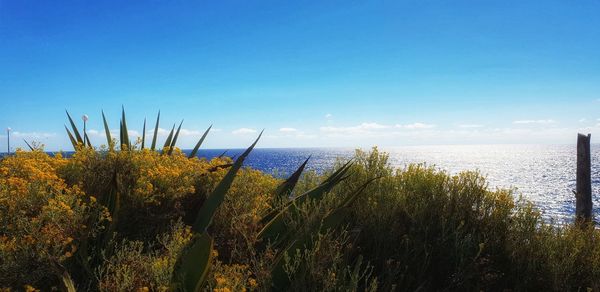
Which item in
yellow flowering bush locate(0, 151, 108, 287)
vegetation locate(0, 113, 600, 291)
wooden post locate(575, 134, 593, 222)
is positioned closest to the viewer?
yellow flowering bush locate(0, 151, 108, 287)

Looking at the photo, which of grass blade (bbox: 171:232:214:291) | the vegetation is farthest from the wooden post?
grass blade (bbox: 171:232:214:291)

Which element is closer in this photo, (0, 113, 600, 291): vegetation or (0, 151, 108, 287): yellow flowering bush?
(0, 151, 108, 287): yellow flowering bush

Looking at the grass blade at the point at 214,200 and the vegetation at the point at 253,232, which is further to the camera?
the grass blade at the point at 214,200

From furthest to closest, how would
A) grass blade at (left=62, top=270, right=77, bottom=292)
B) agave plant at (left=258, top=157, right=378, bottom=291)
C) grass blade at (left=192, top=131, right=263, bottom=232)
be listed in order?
grass blade at (left=192, top=131, right=263, bottom=232), agave plant at (left=258, top=157, right=378, bottom=291), grass blade at (left=62, top=270, right=77, bottom=292)

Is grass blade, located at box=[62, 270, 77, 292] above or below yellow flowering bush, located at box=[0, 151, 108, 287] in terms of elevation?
below

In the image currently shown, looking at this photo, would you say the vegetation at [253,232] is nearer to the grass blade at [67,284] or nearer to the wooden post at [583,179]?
the grass blade at [67,284]

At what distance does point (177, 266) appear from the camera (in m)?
2.72

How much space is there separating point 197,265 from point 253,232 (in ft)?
3.72

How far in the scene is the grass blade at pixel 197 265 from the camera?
8.01 feet

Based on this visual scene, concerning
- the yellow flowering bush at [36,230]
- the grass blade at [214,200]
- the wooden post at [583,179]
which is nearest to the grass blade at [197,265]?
the yellow flowering bush at [36,230]

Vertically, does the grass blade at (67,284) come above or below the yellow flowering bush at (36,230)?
below

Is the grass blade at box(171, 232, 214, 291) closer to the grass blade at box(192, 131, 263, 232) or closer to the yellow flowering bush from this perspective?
the yellow flowering bush

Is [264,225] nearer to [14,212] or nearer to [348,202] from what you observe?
[348,202]

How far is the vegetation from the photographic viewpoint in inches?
103
